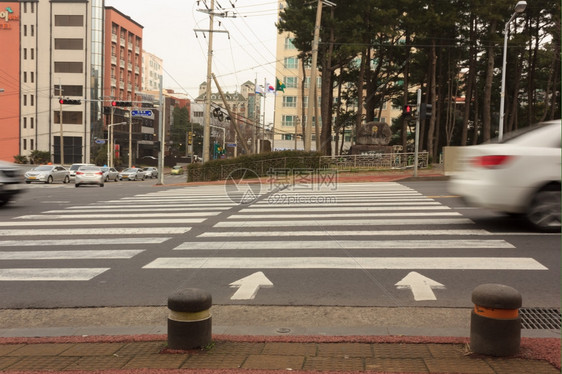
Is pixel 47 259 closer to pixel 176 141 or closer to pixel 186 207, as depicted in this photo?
pixel 186 207

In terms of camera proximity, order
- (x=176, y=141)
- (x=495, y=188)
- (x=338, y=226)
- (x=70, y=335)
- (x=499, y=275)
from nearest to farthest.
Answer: (x=70, y=335)
(x=499, y=275)
(x=495, y=188)
(x=338, y=226)
(x=176, y=141)

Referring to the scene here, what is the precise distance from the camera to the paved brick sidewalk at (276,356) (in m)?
3.79

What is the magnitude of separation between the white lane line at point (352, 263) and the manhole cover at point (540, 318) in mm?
1517

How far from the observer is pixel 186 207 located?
14.1m

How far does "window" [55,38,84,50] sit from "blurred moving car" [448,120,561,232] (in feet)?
241

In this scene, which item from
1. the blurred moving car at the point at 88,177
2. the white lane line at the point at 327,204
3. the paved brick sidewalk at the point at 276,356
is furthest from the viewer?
the blurred moving car at the point at 88,177

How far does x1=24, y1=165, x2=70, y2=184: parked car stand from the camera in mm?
37875

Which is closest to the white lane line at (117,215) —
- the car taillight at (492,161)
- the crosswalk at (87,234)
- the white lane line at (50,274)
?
the crosswalk at (87,234)

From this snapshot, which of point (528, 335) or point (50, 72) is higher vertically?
point (50, 72)

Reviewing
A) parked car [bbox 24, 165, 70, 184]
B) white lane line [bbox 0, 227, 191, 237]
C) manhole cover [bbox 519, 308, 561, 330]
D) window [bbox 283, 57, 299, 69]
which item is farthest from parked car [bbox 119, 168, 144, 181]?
manhole cover [bbox 519, 308, 561, 330]

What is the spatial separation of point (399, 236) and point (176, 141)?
4420 inches

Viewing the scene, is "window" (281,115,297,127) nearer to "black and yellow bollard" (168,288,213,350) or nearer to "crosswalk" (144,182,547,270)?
"crosswalk" (144,182,547,270)

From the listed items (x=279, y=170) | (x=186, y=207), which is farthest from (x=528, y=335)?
(x=279, y=170)

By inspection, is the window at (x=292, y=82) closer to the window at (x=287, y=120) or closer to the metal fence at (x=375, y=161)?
the window at (x=287, y=120)
